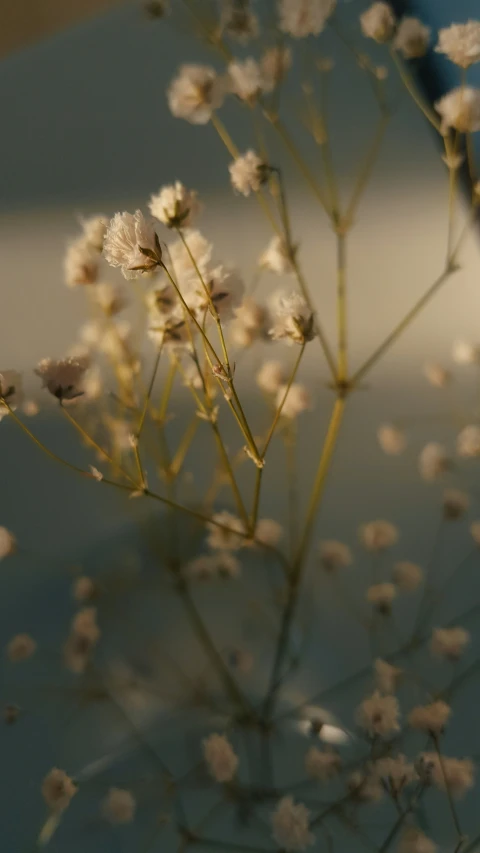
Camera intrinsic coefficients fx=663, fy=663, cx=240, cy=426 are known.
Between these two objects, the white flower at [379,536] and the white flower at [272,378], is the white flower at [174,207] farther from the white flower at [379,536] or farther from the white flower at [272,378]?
the white flower at [379,536]

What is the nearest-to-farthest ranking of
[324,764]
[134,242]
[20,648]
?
[134,242] → [324,764] → [20,648]

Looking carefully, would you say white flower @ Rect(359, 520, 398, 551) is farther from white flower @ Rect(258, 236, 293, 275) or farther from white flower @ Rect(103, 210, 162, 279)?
white flower @ Rect(103, 210, 162, 279)

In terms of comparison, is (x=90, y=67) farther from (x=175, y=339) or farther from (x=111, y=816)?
(x=111, y=816)

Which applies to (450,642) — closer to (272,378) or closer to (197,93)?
(272,378)

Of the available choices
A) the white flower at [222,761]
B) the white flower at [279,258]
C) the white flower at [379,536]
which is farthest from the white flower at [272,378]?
the white flower at [222,761]

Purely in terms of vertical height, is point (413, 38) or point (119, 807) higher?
point (413, 38)

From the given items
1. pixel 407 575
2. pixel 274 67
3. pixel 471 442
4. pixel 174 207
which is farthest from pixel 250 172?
pixel 407 575

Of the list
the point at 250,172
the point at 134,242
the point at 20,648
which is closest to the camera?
the point at 134,242

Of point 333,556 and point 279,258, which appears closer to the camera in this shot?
point 279,258
